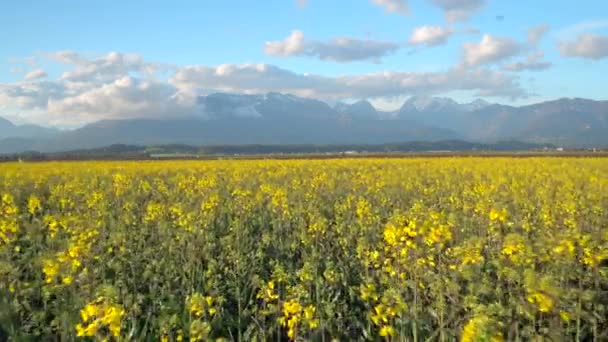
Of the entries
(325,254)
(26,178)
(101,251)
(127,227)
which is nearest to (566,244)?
(325,254)

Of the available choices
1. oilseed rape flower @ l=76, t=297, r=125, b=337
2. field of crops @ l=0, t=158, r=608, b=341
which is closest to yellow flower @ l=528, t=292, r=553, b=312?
field of crops @ l=0, t=158, r=608, b=341

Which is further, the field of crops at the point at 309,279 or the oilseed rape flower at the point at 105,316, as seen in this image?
the field of crops at the point at 309,279

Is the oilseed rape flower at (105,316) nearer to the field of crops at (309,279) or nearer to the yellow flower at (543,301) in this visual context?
the field of crops at (309,279)

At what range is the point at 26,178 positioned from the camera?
71.4 ft

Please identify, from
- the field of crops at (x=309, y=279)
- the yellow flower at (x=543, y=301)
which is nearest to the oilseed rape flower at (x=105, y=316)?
the field of crops at (x=309, y=279)

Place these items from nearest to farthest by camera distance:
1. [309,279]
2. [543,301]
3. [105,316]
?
[105,316]
[543,301]
[309,279]

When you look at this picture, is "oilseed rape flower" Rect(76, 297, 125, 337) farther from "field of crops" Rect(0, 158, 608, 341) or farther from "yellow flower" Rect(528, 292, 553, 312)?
"yellow flower" Rect(528, 292, 553, 312)

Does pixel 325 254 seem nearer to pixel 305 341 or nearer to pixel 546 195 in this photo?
pixel 305 341

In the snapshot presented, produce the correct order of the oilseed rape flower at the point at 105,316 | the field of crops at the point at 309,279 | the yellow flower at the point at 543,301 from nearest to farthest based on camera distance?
the oilseed rape flower at the point at 105,316 → the yellow flower at the point at 543,301 → the field of crops at the point at 309,279

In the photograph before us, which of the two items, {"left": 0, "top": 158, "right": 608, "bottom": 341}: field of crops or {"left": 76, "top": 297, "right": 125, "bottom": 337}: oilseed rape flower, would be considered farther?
{"left": 0, "top": 158, "right": 608, "bottom": 341}: field of crops

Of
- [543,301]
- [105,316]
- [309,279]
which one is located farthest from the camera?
[309,279]

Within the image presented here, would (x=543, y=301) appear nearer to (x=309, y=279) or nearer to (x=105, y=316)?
(x=309, y=279)

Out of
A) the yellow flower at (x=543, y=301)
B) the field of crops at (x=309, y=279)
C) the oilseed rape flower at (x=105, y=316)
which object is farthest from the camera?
the field of crops at (x=309, y=279)

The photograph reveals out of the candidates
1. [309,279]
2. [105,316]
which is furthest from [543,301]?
[105,316]
